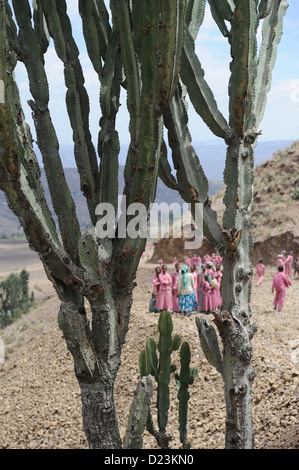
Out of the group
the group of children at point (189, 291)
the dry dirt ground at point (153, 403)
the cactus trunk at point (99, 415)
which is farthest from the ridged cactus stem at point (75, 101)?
the group of children at point (189, 291)

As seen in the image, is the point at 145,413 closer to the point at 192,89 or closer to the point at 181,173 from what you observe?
the point at 181,173

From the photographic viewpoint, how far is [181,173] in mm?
3898

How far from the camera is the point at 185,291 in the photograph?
12242 millimetres

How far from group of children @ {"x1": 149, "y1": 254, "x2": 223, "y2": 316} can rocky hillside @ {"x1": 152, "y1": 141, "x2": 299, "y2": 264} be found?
38.0ft

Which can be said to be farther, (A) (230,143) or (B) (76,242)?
(A) (230,143)

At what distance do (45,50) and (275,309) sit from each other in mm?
10632

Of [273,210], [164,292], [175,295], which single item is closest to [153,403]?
[164,292]

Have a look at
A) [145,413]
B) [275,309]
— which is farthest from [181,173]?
[275,309]

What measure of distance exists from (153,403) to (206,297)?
5.06m

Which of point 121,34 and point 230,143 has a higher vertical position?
point 121,34

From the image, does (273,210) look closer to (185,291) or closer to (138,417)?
(185,291)

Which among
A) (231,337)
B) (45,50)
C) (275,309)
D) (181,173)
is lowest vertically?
(275,309)

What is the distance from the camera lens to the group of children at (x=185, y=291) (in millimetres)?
12234
